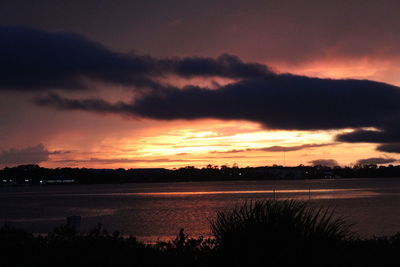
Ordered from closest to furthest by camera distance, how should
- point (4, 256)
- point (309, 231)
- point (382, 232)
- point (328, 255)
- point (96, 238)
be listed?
point (328, 255)
point (309, 231)
point (4, 256)
point (96, 238)
point (382, 232)

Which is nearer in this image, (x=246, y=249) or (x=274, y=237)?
(x=246, y=249)

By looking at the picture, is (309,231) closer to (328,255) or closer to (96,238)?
(328,255)

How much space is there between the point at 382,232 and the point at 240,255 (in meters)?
39.1

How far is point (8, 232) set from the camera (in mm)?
13742

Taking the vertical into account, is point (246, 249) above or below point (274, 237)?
below

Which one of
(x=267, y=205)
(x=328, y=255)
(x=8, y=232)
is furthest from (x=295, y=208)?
(x=8, y=232)

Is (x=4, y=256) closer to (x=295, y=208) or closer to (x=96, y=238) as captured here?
(x=96, y=238)

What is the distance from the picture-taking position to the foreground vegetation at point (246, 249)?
9.71 metres

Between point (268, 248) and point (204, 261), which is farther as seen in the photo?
point (204, 261)

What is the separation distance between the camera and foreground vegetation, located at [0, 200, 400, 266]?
9.71 meters

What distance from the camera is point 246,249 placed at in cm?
977

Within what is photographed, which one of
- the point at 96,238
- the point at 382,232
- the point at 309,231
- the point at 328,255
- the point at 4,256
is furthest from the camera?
the point at 382,232

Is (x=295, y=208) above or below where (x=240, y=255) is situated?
above

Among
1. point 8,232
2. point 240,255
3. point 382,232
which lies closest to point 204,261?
point 240,255
